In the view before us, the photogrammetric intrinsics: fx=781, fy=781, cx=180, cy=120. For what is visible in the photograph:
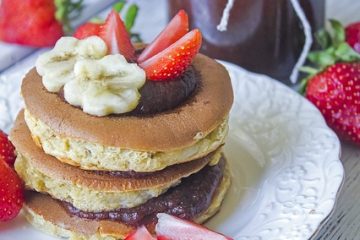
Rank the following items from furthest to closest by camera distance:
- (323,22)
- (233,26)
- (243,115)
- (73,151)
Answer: (323,22) < (233,26) < (243,115) < (73,151)

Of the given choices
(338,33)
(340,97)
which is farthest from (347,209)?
(338,33)

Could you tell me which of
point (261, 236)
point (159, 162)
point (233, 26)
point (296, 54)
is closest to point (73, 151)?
point (159, 162)

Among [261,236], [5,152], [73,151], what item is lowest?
[261,236]

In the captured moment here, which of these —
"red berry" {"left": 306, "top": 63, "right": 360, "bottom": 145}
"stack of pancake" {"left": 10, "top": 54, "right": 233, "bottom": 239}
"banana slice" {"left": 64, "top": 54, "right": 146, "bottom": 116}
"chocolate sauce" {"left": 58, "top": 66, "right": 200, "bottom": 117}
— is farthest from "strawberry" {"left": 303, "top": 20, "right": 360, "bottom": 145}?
"banana slice" {"left": 64, "top": 54, "right": 146, "bottom": 116}

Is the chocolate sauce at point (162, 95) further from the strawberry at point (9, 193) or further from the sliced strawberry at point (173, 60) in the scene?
the strawberry at point (9, 193)

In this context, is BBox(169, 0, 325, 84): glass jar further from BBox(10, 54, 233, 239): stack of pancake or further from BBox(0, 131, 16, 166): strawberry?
BBox(0, 131, 16, 166): strawberry

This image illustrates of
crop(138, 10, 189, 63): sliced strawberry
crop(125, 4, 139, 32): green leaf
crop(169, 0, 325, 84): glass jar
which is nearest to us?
crop(138, 10, 189, 63): sliced strawberry

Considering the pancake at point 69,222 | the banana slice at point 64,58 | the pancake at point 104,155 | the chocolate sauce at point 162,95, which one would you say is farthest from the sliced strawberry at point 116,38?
the pancake at point 69,222

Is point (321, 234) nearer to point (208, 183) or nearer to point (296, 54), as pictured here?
point (208, 183)
